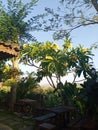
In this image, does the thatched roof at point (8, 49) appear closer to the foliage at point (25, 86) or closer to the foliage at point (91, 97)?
the foliage at point (91, 97)

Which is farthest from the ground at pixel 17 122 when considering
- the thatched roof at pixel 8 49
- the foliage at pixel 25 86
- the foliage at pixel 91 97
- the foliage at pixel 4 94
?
the thatched roof at pixel 8 49

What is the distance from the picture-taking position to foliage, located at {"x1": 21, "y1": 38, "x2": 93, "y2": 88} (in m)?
17.1

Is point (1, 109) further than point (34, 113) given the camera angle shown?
Yes

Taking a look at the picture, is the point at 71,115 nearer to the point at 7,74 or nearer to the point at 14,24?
the point at 7,74

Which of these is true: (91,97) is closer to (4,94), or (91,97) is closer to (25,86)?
(25,86)

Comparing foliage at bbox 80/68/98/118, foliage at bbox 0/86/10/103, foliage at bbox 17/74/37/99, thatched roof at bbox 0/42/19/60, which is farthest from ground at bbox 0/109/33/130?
thatched roof at bbox 0/42/19/60

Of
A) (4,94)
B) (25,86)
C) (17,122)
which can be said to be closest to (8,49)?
(17,122)

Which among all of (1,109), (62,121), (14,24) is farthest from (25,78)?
(62,121)

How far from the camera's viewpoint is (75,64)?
17250mm

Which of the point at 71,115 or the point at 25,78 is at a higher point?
the point at 25,78

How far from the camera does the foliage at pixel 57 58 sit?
1706 centimetres

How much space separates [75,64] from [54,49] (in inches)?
76.8

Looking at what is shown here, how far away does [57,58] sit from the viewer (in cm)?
1722

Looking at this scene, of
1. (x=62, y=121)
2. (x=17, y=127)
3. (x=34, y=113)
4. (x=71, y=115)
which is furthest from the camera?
(x=34, y=113)
